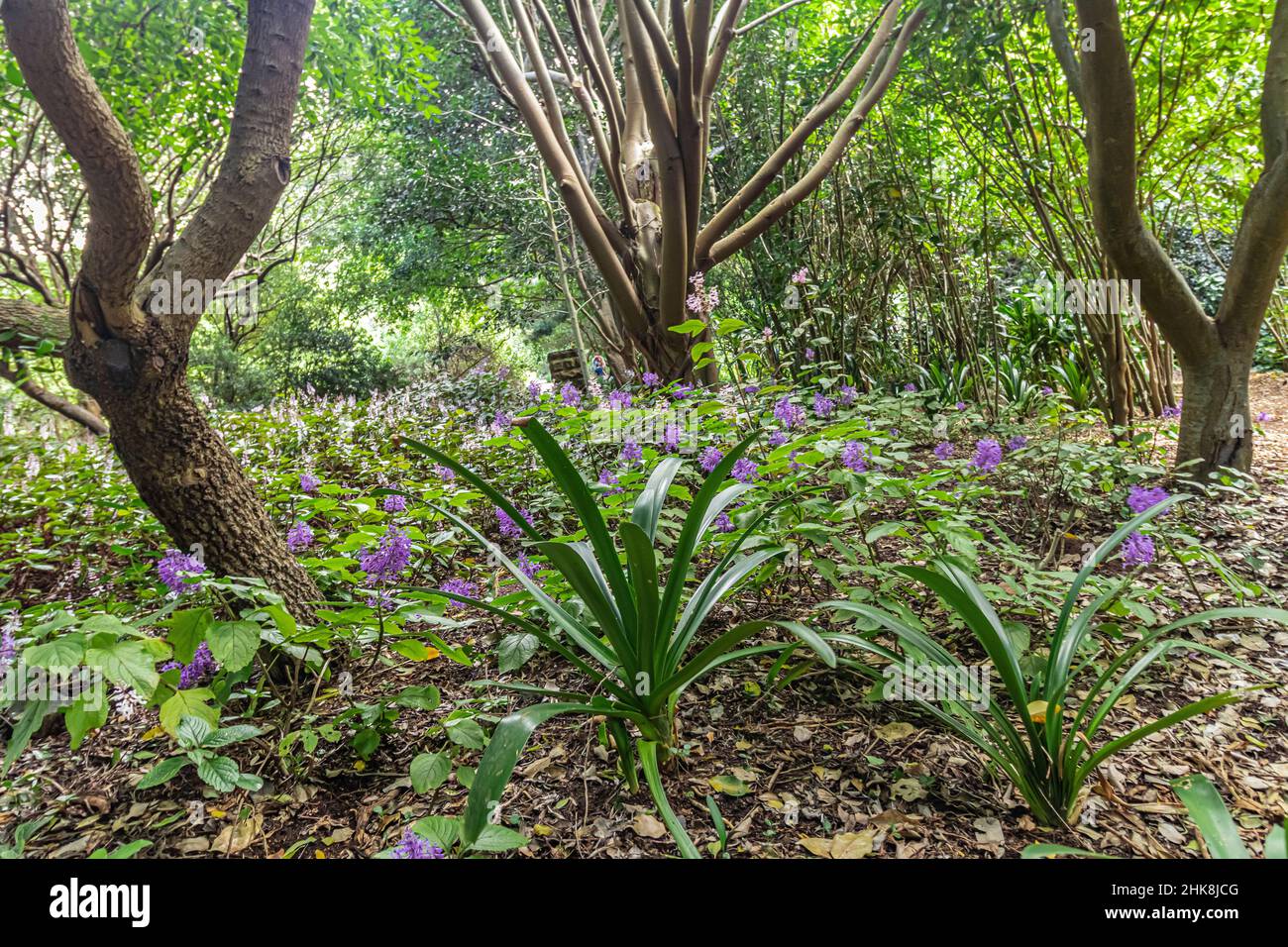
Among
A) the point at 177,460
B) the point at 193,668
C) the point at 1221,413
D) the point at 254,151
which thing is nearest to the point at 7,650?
the point at 193,668

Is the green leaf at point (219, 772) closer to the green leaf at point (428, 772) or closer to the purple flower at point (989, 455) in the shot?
the green leaf at point (428, 772)

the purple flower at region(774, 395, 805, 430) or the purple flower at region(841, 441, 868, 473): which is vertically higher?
the purple flower at region(774, 395, 805, 430)

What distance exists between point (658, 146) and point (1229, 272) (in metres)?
2.50

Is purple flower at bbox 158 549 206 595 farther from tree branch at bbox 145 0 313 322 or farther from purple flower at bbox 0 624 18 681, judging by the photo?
tree branch at bbox 145 0 313 322

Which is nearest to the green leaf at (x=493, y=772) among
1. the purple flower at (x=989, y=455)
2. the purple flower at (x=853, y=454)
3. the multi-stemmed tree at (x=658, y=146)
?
the purple flower at (x=853, y=454)

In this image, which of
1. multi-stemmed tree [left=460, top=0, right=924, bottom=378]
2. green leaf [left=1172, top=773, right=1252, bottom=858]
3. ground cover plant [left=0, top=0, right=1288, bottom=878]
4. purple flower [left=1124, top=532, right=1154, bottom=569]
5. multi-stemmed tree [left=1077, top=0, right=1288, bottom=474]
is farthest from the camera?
multi-stemmed tree [left=460, top=0, right=924, bottom=378]

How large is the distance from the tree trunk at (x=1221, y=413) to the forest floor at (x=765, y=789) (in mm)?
1179

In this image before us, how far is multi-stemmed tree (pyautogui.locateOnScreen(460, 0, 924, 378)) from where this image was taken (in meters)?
3.15

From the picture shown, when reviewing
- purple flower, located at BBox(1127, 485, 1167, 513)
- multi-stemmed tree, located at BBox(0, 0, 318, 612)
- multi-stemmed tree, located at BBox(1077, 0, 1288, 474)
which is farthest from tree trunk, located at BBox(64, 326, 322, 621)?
multi-stemmed tree, located at BBox(1077, 0, 1288, 474)

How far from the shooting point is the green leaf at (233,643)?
1.05m

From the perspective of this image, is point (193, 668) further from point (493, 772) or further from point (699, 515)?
point (699, 515)

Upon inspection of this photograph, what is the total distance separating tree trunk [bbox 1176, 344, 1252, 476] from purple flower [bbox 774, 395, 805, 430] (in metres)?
1.54

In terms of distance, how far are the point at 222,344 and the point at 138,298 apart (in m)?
9.54
